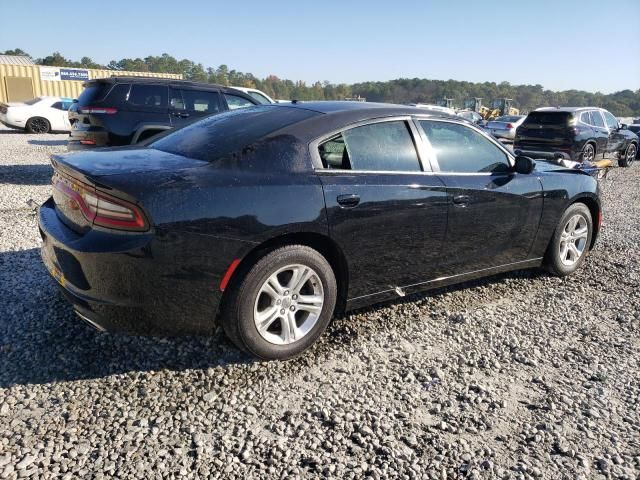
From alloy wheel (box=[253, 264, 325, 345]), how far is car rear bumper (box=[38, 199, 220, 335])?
12.9 inches

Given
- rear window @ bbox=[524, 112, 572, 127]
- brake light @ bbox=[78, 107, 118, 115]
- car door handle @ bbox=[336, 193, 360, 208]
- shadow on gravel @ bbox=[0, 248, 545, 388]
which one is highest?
rear window @ bbox=[524, 112, 572, 127]

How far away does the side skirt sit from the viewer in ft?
10.8

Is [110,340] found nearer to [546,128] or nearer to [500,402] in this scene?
[500,402]

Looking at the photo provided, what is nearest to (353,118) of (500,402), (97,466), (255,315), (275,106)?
(275,106)

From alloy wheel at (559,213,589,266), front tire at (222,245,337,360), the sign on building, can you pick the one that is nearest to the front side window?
front tire at (222,245,337,360)

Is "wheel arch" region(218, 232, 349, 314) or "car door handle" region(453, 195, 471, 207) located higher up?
"car door handle" region(453, 195, 471, 207)

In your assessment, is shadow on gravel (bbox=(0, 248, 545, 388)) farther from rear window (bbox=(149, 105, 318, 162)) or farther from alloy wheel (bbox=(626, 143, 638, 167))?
alloy wheel (bbox=(626, 143, 638, 167))

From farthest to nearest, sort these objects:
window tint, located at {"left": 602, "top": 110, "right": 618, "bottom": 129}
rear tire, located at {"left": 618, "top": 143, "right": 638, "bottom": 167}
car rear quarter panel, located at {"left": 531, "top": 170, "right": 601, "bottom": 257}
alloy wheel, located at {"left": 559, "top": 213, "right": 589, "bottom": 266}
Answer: rear tire, located at {"left": 618, "top": 143, "right": 638, "bottom": 167} < window tint, located at {"left": 602, "top": 110, "right": 618, "bottom": 129} < alloy wheel, located at {"left": 559, "top": 213, "right": 589, "bottom": 266} < car rear quarter panel, located at {"left": 531, "top": 170, "right": 601, "bottom": 257}

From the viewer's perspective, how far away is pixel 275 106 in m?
3.75

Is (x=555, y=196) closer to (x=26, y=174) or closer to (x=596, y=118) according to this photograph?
(x=26, y=174)

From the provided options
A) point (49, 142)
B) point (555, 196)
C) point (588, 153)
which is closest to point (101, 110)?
point (555, 196)

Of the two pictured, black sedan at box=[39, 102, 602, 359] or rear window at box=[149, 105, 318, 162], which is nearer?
black sedan at box=[39, 102, 602, 359]

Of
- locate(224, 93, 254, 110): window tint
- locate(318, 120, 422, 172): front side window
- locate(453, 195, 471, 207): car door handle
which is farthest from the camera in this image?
locate(224, 93, 254, 110): window tint

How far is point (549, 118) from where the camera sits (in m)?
13.0
